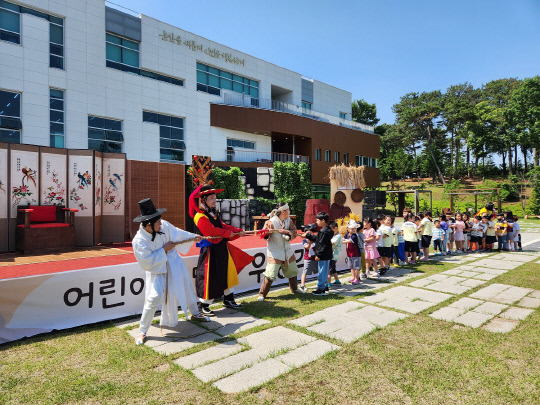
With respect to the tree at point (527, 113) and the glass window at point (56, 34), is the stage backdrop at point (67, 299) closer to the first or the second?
the glass window at point (56, 34)

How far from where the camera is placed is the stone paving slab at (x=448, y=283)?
636 centimetres

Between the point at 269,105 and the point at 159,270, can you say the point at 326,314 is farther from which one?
the point at 269,105

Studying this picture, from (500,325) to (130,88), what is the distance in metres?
20.3

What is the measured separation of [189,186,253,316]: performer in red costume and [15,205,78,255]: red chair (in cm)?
569

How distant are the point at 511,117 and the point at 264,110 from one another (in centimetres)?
3956

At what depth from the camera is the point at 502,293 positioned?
19.9 feet

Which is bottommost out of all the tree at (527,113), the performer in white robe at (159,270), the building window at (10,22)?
the performer in white robe at (159,270)

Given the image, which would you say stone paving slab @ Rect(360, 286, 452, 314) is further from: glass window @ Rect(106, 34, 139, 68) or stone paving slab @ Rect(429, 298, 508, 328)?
glass window @ Rect(106, 34, 139, 68)

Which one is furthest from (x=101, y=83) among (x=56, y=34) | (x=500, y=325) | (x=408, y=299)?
(x=500, y=325)

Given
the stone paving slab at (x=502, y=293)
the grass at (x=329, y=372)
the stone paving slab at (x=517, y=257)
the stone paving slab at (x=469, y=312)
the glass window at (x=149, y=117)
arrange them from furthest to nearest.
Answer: the glass window at (x=149, y=117) < the stone paving slab at (x=517, y=257) < the stone paving slab at (x=502, y=293) < the stone paving slab at (x=469, y=312) < the grass at (x=329, y=372)

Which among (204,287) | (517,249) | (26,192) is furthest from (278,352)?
(517,249)

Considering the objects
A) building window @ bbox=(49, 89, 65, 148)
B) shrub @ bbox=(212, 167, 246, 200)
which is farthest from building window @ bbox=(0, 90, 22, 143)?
shrub @ bbox=(212, 167, 246, 200)

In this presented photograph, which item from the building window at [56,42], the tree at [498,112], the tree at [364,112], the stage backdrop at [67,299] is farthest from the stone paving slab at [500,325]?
the tree at [498,112]

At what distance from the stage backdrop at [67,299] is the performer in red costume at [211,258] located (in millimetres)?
967
